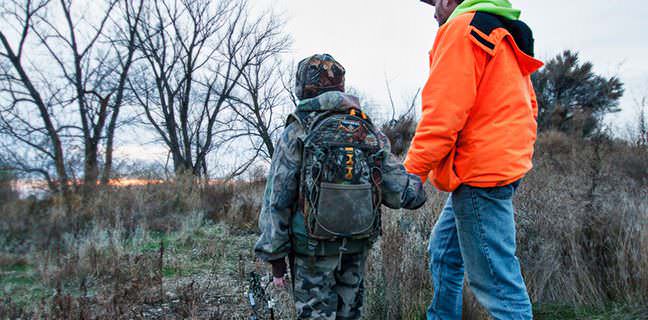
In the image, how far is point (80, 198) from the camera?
28.5 ft

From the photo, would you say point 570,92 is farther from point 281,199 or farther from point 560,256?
point 281,199

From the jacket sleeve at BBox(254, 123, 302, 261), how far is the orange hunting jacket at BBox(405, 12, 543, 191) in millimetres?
590

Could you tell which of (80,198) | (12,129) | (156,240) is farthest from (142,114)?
(156,240)

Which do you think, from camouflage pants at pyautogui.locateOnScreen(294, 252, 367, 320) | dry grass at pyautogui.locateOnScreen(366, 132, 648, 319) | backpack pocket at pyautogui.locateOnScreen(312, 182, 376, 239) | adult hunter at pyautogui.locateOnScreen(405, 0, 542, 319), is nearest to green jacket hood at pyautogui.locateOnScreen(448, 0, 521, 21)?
adult hunter at pyautogui.locateOnScreen(405, 0, 542, 319)

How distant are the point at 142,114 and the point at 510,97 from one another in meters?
20.0

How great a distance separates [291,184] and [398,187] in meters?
0.57

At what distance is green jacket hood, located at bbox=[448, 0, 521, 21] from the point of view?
6.68 feet

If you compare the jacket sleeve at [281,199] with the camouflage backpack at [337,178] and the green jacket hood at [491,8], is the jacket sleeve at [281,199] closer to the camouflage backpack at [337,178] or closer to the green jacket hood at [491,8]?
the camouflage backpack at [337,178]

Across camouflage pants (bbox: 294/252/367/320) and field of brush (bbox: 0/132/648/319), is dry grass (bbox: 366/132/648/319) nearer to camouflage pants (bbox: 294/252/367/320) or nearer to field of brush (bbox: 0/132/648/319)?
field of brush (bbox: 0/132/648/319)

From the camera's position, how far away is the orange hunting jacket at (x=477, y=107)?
77.5 inches

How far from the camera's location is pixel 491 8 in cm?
204

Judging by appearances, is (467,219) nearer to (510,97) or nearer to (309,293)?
(510,97)

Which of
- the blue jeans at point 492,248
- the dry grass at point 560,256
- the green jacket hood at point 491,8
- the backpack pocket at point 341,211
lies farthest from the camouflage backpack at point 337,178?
the dry grass at point 560,256

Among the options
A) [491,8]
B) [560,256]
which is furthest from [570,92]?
[491,8]
